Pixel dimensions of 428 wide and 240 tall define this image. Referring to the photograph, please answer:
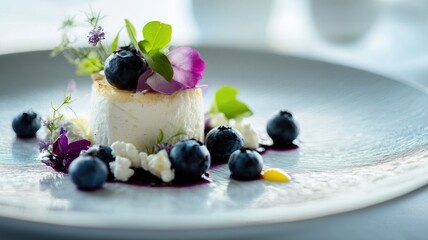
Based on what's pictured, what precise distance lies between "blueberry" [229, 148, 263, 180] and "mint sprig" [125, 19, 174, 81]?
0.40 metres

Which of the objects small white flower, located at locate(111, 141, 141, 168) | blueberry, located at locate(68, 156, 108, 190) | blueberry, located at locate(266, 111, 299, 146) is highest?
blueberry, located at locate(266, 111, 299, 146)

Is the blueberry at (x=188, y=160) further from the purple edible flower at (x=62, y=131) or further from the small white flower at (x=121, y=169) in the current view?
the purple edible flower at (x=62, y=131)

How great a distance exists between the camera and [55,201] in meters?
2.24

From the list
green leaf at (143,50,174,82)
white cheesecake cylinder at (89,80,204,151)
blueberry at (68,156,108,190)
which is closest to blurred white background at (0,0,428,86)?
white cheesecake cylinder at (89,80,204,151)

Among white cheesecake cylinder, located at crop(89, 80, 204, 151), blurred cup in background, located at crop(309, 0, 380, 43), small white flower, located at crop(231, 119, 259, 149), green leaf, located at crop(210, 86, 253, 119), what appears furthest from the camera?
blurred cup in background, located at crop(309, 0, 380, 43)

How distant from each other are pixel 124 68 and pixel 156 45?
0.50 ft

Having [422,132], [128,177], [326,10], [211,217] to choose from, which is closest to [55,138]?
[128,177]

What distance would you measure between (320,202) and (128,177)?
710mm

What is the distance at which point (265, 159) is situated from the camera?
2.86 m

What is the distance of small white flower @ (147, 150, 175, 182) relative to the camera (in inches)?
97.9

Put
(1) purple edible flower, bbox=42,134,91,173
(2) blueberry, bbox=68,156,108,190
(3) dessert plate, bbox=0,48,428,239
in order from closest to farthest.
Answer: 1. (3) dessert plate, bbox=0,48,428,239
2. (2) blueberry, bbox=68,156,108,190
3. (1) purple edible flower, bbox=42,134,91,173

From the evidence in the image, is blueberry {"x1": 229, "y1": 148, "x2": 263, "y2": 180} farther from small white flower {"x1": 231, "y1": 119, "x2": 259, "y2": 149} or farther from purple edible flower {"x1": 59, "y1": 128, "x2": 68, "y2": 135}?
purple edible flower {"x1": 59, "y1": 128, "x2": 68, "y2": 135}

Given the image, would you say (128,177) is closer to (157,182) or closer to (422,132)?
(157,182)

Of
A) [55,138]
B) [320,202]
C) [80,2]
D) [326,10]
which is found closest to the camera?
[320,202]
